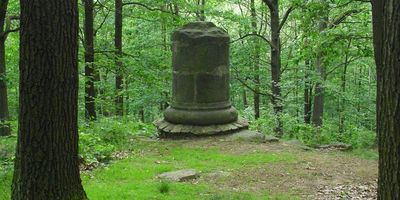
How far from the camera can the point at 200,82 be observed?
419 inches

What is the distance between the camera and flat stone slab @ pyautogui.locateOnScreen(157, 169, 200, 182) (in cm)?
675

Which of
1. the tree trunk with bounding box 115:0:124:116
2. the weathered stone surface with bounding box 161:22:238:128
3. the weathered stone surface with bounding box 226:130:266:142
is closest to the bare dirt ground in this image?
the weathered stone surface with bounding box 226:130:266:142

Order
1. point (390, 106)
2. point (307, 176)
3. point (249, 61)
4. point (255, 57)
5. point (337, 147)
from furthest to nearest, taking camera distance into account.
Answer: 1. point (255, 57)
2. point (249, 61)
3. point (337, 147)
4. point (307, 176)
5. point (390, 106)

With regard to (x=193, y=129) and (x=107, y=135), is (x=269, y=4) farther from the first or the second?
(x=107, y=135)

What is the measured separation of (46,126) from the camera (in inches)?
154

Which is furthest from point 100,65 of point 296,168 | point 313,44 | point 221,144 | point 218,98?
point 296,168

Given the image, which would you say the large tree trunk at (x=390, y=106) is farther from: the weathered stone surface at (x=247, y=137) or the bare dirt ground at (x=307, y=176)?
the weathered stone surface at (x=247, y=137)

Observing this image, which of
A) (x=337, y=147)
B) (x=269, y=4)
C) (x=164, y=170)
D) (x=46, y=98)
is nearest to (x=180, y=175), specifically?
(x=164, y=170)

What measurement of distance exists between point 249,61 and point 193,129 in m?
11.1

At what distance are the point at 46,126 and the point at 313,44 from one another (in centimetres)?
892

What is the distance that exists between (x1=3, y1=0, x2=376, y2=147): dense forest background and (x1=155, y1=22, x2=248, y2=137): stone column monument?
1686 mm

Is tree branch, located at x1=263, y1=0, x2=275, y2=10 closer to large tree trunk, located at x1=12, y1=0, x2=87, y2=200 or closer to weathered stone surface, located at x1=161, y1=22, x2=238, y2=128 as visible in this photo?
weathered stone surface, located at x1=161, y1=22, x2=238, y2=128

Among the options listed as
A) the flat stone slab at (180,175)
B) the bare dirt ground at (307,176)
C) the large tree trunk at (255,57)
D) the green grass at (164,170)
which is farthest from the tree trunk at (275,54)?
the flat stone slab at (180,175)

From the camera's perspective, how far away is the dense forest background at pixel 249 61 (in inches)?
459
